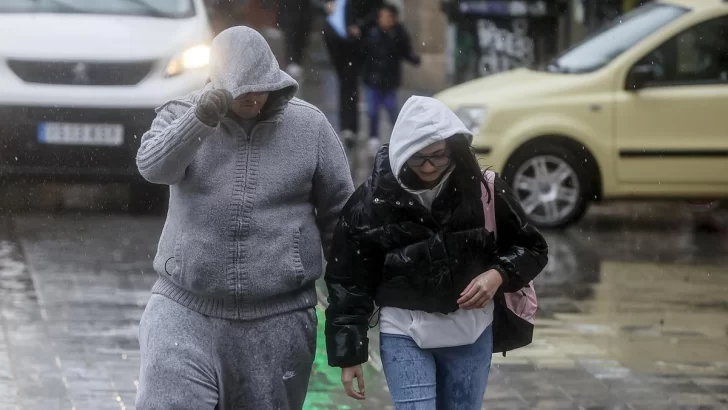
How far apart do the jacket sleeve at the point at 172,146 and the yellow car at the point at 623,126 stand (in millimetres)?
7280

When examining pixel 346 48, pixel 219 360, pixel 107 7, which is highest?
pixel 219 360

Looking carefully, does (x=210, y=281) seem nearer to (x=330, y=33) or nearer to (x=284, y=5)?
(x=330, y=33)

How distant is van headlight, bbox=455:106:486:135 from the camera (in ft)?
38.1

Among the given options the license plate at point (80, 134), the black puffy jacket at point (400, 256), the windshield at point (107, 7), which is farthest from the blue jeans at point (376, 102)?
the black puffy jacket at point (400, 256)

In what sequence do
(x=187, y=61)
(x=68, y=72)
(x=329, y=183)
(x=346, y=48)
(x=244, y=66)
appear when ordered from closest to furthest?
(x=244, y=66), (x=329, y=183), (x=68, y=72), (x=187, y=61), (x=346, y=48)

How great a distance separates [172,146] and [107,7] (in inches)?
299

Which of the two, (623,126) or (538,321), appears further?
(623,126)

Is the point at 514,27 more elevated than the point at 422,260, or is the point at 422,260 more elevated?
the point at 422,260

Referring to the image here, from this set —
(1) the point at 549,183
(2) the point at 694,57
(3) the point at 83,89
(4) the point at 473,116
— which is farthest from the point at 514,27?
(3) the point at 83,89

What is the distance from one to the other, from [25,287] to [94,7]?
3576mm

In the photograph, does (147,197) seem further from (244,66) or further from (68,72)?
(244,66)

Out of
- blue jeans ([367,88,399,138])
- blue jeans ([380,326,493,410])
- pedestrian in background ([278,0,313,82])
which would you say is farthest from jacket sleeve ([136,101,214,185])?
pedestrian in background ([278,0,313,82])

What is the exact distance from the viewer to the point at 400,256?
4281 millimetres

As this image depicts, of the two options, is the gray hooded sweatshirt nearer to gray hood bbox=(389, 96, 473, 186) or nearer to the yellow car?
gray hood bbox=(389, 96, 473, 186)
